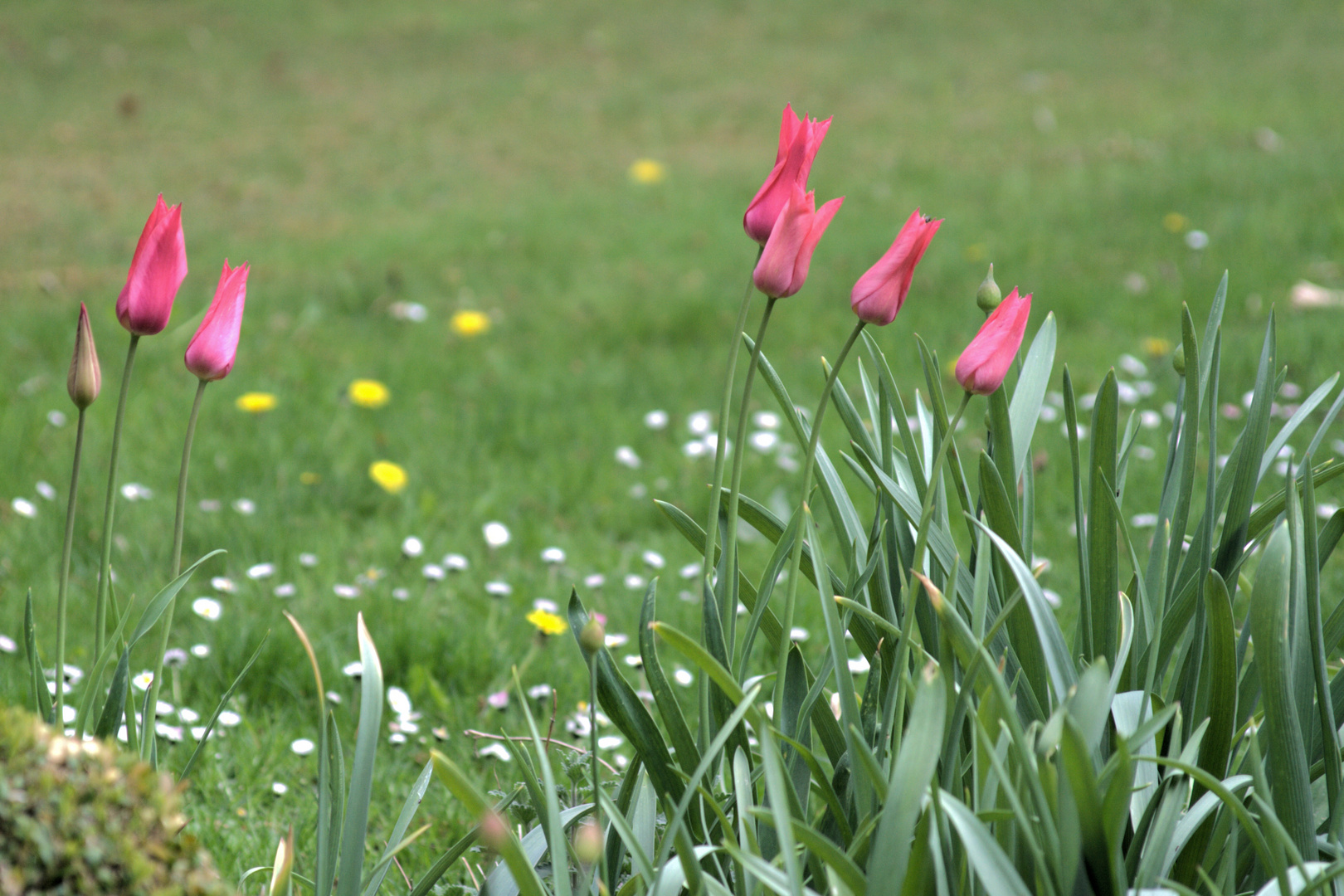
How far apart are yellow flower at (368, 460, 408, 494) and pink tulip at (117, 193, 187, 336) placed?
1.59m

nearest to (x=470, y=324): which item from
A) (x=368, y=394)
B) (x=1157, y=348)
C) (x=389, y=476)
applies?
(x=368, y=394)

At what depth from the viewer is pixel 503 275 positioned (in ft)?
14.0

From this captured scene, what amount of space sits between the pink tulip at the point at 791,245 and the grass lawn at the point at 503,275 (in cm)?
89

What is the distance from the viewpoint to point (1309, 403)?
1111 mm

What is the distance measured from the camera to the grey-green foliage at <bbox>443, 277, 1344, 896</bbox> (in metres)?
0.79

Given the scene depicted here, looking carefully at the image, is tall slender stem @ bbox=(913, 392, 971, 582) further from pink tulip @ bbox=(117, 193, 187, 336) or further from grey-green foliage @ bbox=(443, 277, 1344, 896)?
pink tulip @ bbox=(117, 193, 187, 336)

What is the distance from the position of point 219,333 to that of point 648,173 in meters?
5.40

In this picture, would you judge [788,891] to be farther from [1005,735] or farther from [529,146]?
[529,146]

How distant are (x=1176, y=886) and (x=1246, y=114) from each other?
6.38 metres

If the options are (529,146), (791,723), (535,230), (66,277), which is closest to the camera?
(791,723)

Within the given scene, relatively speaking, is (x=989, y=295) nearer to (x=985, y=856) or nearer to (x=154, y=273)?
(x=985, y=856)

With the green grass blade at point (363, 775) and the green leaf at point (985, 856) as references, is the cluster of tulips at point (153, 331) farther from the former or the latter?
the green leaf at point (985, 856)

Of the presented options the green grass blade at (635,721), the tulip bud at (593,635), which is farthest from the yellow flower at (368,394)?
the tulip bud at (593,635)

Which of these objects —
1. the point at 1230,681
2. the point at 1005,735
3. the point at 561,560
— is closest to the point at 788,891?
the point at 1005,735
